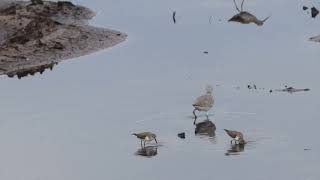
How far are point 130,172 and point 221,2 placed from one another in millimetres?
14038

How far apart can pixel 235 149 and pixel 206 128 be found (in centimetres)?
110

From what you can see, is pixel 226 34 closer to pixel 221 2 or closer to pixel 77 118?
pixel 221 2

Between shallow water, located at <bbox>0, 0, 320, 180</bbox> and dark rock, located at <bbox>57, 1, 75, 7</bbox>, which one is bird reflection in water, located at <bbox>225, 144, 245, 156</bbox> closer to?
shallow water, located at <bbox>0, 0, 320, 180</bbox>

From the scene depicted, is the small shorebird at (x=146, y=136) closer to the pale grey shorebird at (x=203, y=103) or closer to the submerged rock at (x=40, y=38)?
the pale grey shorebird at (x=203, y=103)

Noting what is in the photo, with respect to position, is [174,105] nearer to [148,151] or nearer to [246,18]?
[148,151]

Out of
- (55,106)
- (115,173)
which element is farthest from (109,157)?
(55,106)

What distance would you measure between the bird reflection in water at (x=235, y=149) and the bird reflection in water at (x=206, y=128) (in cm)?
68

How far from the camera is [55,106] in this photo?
17906 mm

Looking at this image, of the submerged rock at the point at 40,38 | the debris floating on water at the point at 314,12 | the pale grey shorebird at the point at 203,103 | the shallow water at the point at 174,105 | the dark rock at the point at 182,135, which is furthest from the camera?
the debris floating on water at the point at 314,12

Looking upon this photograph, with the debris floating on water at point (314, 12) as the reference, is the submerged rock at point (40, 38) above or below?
below

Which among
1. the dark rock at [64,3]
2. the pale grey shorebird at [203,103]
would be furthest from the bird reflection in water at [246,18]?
the pale grey shorebird at [203,103]

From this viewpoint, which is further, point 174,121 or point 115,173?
point 174,121

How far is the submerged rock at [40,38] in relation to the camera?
69.4ft

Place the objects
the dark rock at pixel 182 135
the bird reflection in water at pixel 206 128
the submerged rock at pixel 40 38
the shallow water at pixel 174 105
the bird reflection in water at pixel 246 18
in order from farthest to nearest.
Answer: the bird reflection in water at pixel 246 18
the submerged rock at pixel 40 38
the bird reflection in water at pixel 206 128
the dark rock at pixel 182 135
the shallow water at pixel 174 105
